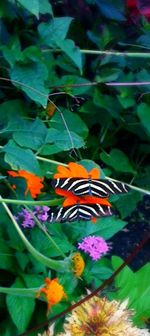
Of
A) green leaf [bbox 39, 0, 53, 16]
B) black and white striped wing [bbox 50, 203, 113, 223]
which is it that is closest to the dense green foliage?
green leaf [bbox 39, 0, 53, 16]

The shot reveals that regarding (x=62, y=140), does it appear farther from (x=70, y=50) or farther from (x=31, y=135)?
(x=70, y=50)

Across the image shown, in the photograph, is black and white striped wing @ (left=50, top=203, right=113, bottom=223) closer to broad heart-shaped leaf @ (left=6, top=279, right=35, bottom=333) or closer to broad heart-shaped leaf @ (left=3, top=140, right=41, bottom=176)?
broad heart-shaped leaf @ (left=3, top=140, right=41, bottom=176)

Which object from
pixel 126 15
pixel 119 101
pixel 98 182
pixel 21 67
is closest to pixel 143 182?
pixel 119 101

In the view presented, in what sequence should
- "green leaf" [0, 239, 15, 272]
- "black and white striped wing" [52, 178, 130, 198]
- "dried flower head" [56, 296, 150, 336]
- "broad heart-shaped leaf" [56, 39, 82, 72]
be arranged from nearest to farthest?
"dried flower head" [56, 296, 150, 336] → "black and white striped wing" [52, 178, 130, 198] → "green leaf" [0, 239, 15, 272] → "broad heart-shaped leaf" [56, 39, 82, 72]

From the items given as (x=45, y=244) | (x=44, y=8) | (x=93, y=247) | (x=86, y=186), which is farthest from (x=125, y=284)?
(x=44, y=8)

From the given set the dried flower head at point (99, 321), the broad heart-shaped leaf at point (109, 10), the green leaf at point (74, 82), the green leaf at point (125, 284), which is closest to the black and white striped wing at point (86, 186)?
the dried flower head at point (99, 321)

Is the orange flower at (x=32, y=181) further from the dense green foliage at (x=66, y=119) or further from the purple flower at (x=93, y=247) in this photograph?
the purple flower at (x=93, y=247)

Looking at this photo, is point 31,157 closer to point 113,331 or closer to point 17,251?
point 17,251
